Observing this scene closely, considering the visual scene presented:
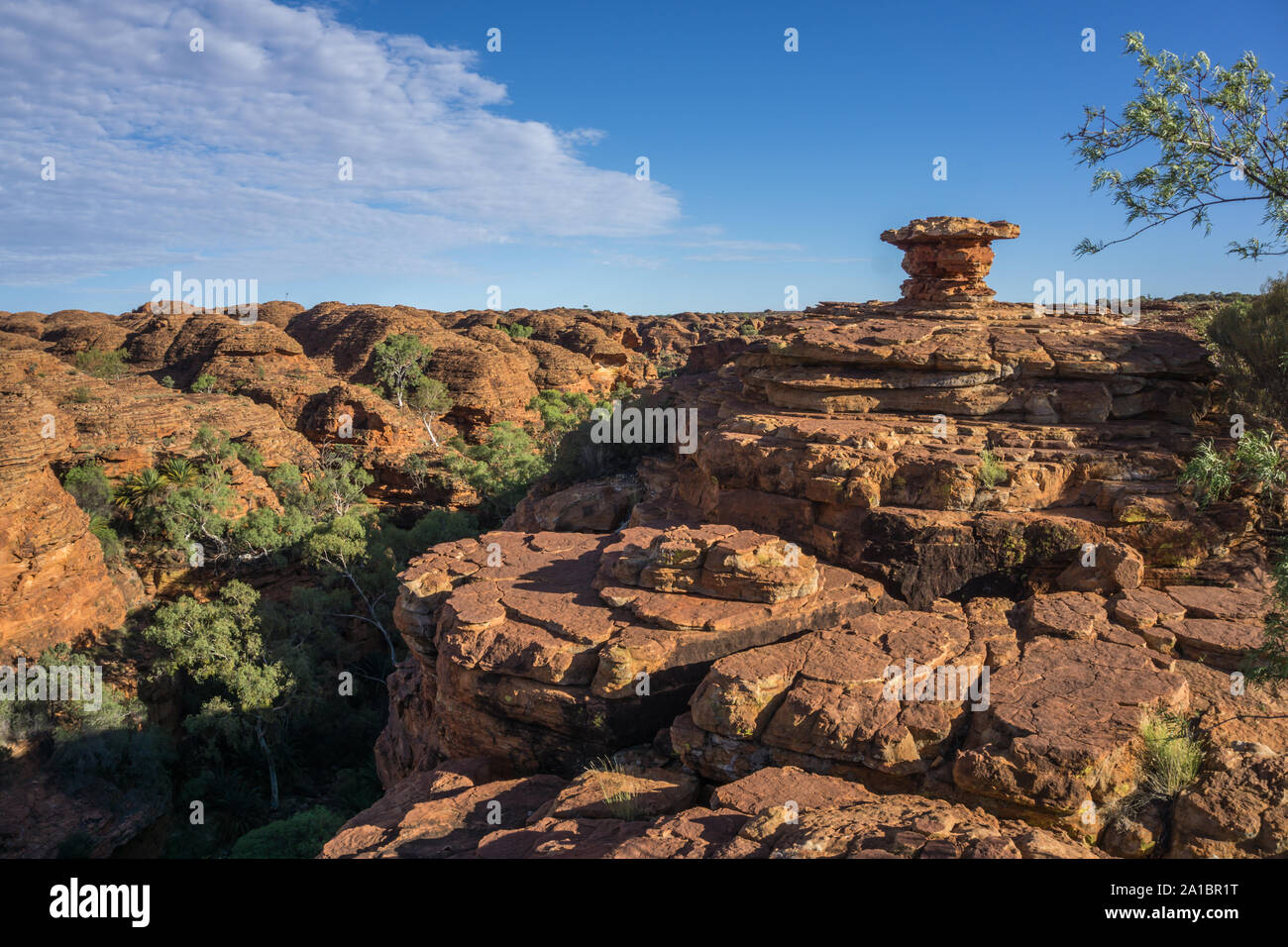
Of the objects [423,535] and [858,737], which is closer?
[858,737]

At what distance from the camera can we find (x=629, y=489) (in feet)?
49.5

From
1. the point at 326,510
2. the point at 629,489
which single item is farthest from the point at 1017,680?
the point at 326,510

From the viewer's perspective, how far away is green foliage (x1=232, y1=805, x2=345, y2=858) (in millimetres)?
11867

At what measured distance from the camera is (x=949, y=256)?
1602cm

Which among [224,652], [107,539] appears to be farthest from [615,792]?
[107,539]

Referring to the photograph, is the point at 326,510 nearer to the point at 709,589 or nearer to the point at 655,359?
the point at 709,589

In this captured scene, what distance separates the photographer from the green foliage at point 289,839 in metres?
11.9

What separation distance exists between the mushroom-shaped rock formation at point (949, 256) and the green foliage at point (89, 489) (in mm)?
21640

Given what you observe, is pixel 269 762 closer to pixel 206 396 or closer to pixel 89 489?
pixel 89 489

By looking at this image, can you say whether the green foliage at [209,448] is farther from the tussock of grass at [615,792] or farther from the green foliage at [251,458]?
the tussock of grass at [615,792]

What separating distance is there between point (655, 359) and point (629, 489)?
163 feet

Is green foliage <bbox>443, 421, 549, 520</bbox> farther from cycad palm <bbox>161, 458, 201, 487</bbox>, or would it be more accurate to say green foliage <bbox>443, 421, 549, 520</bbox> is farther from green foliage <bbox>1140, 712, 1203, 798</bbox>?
green foliage <bbox>1140, 712, 1203, 798</bbox>
